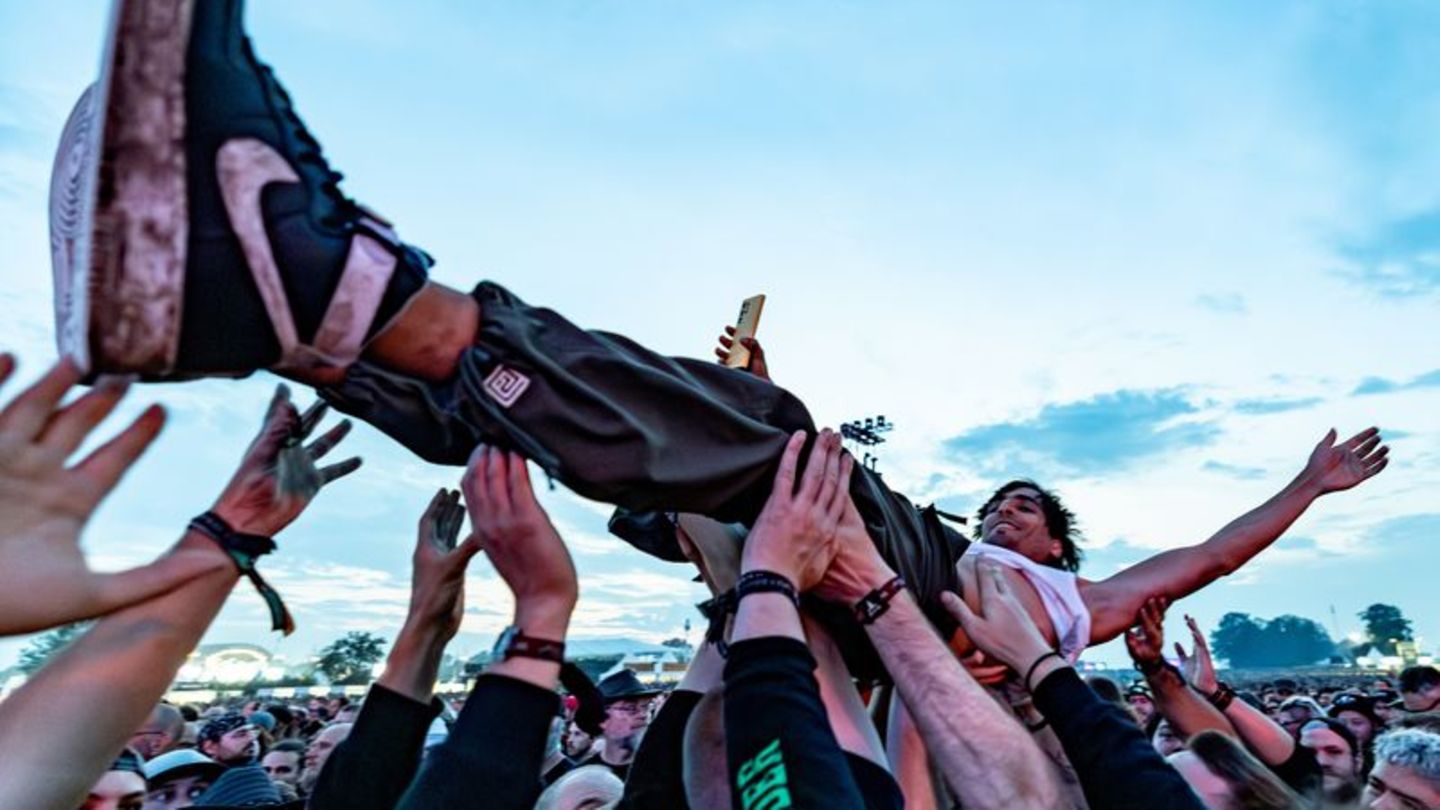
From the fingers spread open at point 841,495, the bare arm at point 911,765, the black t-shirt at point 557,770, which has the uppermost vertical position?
the fingers spread open at point 841,495

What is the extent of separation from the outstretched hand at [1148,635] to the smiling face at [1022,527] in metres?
0.43

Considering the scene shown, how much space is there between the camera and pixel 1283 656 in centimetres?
12781

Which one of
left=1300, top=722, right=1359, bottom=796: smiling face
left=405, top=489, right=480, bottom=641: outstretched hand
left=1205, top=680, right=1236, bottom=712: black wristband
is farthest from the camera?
left=1300, top=722, right=1359, bottom=796: smiling face

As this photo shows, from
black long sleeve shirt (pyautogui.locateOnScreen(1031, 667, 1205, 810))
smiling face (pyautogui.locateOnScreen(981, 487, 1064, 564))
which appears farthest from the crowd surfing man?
smiling face (pyautogui.locateOnScreen(981, 487, 1064, 564))

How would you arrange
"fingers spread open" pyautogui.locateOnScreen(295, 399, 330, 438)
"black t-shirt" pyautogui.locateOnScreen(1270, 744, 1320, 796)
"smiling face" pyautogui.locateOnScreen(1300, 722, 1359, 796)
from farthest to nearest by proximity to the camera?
"smiling face" pyautogui.locateOnScreen(1300, 722, 1359, 796) < "black t-shirt" pyautogui.locateOnScreen(1270, 744, 1320, 796) < "fingers spread open" pyautogui.locateOnScreen(295, 399, 330, 438)

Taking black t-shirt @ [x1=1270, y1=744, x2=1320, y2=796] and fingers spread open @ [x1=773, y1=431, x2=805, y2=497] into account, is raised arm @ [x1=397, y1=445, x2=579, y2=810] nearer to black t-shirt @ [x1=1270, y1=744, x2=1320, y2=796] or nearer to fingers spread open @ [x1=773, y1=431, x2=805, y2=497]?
fingers spread open @ [x1=773, y1=431, x2=805, y2=497]

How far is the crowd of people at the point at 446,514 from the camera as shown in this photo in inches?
53.5

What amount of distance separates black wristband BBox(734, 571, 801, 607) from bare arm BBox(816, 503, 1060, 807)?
11.4 inches

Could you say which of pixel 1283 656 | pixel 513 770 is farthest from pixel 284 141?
pixel 1283 656

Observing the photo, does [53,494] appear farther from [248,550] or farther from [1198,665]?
[1198,665]

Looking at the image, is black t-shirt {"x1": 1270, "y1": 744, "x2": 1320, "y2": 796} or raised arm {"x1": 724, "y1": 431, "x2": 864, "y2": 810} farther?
black t-shirt {"x1": 1270, "y1": 744, "x2": 1320, "y2": 796}

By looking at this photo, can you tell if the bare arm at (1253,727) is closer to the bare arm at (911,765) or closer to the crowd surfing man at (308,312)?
the bare arm at (911,765)

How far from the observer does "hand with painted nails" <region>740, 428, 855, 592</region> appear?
1762mm

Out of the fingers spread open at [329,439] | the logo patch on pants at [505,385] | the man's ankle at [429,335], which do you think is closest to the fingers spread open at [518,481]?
the logo patch on pants at [505,385]
